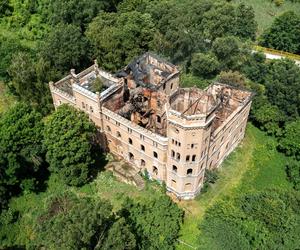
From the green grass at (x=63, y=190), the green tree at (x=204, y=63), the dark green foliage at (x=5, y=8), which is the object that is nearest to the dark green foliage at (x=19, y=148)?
the green grass at (x=63, y=190)

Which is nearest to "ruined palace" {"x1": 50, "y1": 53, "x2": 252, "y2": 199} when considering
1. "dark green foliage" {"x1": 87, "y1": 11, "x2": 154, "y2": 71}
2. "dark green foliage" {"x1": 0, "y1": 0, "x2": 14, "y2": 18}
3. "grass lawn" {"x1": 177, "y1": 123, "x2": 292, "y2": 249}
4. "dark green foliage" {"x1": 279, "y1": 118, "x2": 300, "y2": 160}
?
"grass lawn" {"x1": 177, "y1": 123, "x2": 292, "y2": 249}

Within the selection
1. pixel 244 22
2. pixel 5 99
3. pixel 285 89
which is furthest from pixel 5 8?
pixel 285 89

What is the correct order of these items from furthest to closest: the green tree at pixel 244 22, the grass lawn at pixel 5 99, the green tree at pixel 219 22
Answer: the green tree at pixel 244 22
the green tree at pixel 219 22
the grass lawn at pixel 5 99

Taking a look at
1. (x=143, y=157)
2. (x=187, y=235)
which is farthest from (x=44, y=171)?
(x=187, y=235)

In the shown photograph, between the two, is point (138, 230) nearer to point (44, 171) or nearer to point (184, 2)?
point (44, 171)

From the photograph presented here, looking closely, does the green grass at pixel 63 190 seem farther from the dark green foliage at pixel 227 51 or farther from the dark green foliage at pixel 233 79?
the dark green foliage at pixel 227 51

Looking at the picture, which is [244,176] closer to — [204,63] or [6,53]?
[204,63]
